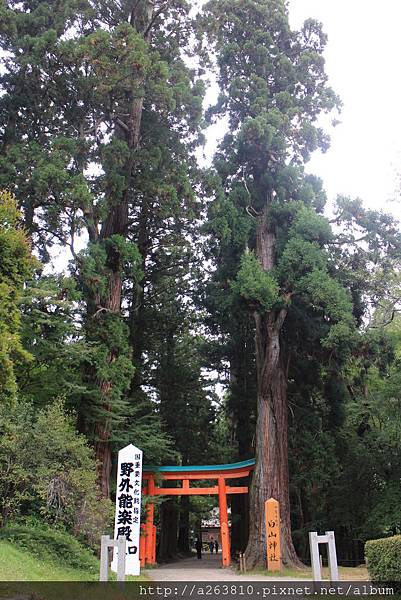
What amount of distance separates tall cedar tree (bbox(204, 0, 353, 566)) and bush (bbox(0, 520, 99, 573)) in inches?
234

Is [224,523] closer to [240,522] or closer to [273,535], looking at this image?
[273,535]

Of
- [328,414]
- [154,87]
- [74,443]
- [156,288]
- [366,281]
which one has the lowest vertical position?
[74,443]

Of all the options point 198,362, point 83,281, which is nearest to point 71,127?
point 83,281

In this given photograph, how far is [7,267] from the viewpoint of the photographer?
710 centimetres

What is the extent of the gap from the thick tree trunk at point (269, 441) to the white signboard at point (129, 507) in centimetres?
480

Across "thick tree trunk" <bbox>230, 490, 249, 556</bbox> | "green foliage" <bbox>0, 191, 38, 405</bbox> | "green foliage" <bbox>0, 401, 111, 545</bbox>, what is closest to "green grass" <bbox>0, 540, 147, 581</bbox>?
"green foliage" <bbox>0, 401, 111, 545</bbox>

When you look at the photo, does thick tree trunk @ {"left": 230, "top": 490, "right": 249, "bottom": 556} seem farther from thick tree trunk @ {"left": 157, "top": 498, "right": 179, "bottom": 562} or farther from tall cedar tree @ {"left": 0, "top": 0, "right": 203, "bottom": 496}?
tall cedar tree @ {"left": 0, "top": 0, "right": 203, "bottom": 496}

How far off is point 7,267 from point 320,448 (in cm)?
1156

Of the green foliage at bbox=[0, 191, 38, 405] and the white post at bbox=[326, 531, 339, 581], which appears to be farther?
the white post at bbox=[326, 531, 339, 581]

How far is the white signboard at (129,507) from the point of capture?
9.51 meters

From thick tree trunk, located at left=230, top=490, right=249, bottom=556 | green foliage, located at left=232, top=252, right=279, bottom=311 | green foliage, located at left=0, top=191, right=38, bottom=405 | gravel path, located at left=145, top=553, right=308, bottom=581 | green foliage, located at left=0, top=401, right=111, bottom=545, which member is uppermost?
green foliage, located at left=232, top=252, right=279, bottom=311

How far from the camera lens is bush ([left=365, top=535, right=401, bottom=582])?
652 centimetres

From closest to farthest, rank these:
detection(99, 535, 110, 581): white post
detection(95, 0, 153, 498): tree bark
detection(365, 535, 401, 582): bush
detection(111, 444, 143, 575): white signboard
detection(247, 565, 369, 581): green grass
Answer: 1. detection(365, 535, 401, 582): bush
2. detection(99, 535, 110, 581): white post
3. detection(111, 444, 143, 575): white signboard
4. detection(247, 565, 369, 581): green grass
5. detection(95, 0, 153, 498): tree bark

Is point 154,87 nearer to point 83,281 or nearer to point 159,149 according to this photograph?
point 159,149
